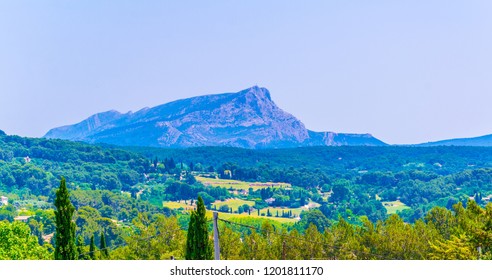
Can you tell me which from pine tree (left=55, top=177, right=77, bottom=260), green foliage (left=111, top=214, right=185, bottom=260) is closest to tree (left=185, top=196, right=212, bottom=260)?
pine tree (left=55, top=177, right=77, bottom=260)

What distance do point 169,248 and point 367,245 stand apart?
16.4 m

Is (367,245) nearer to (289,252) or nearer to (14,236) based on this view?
(289,252)

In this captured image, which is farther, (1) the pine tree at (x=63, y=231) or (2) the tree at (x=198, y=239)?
(1) the pine tree at (x=63, y=231)

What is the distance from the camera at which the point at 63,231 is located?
30984 millimetres

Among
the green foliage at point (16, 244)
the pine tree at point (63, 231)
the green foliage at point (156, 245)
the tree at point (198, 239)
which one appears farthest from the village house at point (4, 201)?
the tree at point (198, 239)

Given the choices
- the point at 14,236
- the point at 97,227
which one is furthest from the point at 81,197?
the point at 14,236

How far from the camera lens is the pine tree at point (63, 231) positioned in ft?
101

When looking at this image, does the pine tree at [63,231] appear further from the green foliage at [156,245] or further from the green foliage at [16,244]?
the green foliage at [156,245]

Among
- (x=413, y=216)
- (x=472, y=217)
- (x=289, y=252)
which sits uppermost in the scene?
(x=472, y=217)

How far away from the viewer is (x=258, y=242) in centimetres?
5716

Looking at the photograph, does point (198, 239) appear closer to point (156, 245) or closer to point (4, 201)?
point (156, 245)

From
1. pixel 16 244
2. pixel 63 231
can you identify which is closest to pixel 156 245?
pixel 16 244

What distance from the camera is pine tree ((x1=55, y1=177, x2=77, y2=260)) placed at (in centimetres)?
3077
